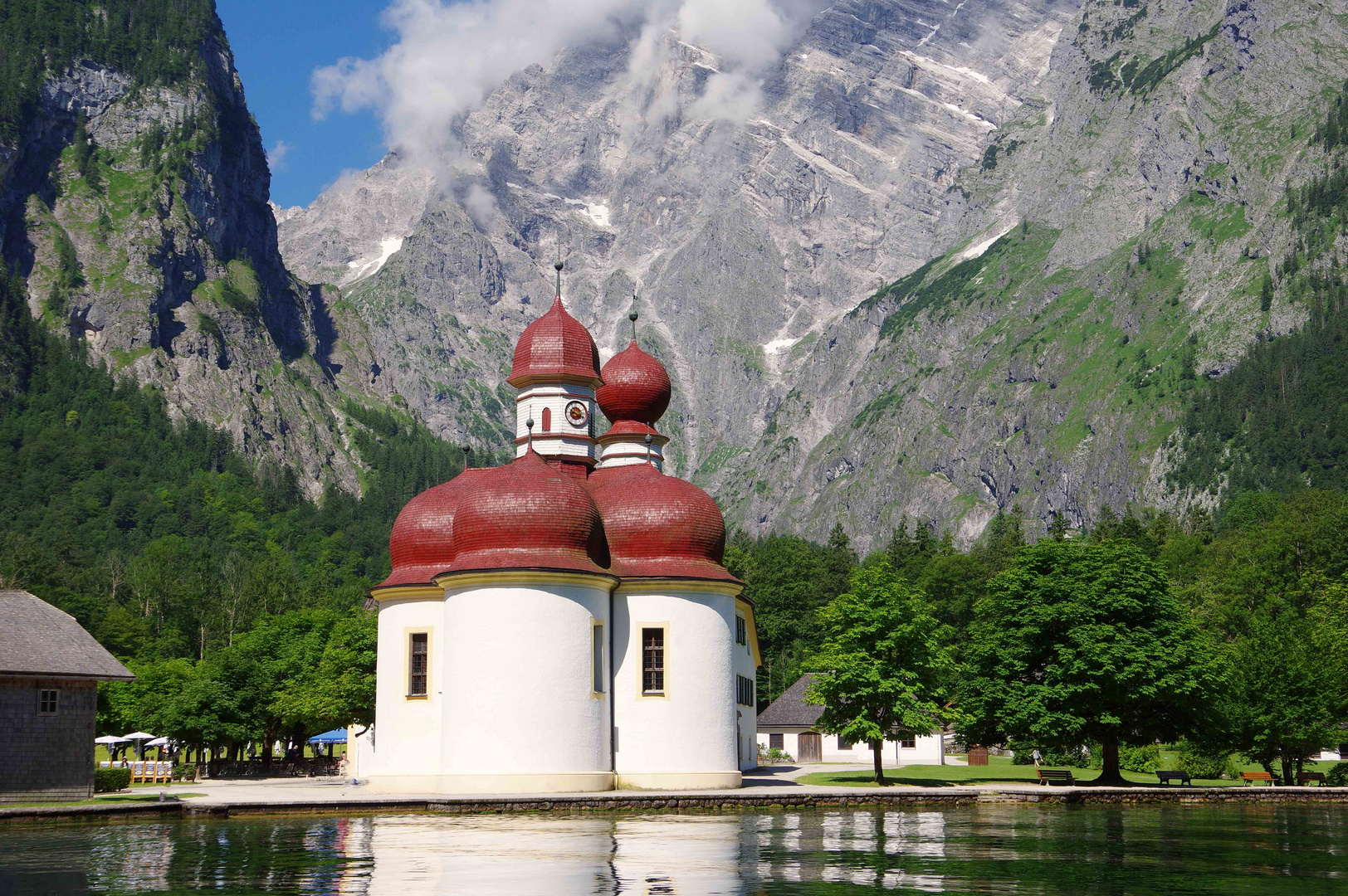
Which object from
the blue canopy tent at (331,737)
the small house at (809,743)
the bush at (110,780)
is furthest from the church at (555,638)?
the small house at (809,743)

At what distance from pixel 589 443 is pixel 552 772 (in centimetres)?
1719

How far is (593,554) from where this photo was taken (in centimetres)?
4891

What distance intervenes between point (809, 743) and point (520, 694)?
170 ft

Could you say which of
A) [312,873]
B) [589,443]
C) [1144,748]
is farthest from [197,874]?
[1144,748]

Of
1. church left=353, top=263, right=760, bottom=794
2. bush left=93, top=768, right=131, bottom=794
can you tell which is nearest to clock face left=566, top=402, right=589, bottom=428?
church left=353, top=263, right=760, bottom=794

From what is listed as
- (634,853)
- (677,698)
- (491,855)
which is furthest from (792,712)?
(491,855)

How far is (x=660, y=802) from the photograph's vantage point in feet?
138

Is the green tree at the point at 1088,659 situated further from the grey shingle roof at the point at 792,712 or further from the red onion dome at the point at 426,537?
the grey shingle roof at the point at 792,712

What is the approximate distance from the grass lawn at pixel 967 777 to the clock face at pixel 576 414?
17844 millimetres

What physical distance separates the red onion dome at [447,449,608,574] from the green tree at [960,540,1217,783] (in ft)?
61.8

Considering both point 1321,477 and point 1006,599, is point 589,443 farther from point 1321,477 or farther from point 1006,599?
point 1321,477

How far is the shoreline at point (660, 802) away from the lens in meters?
39.6

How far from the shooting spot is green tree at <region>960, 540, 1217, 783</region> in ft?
174

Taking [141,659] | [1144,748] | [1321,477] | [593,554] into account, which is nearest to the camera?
[593,554]
